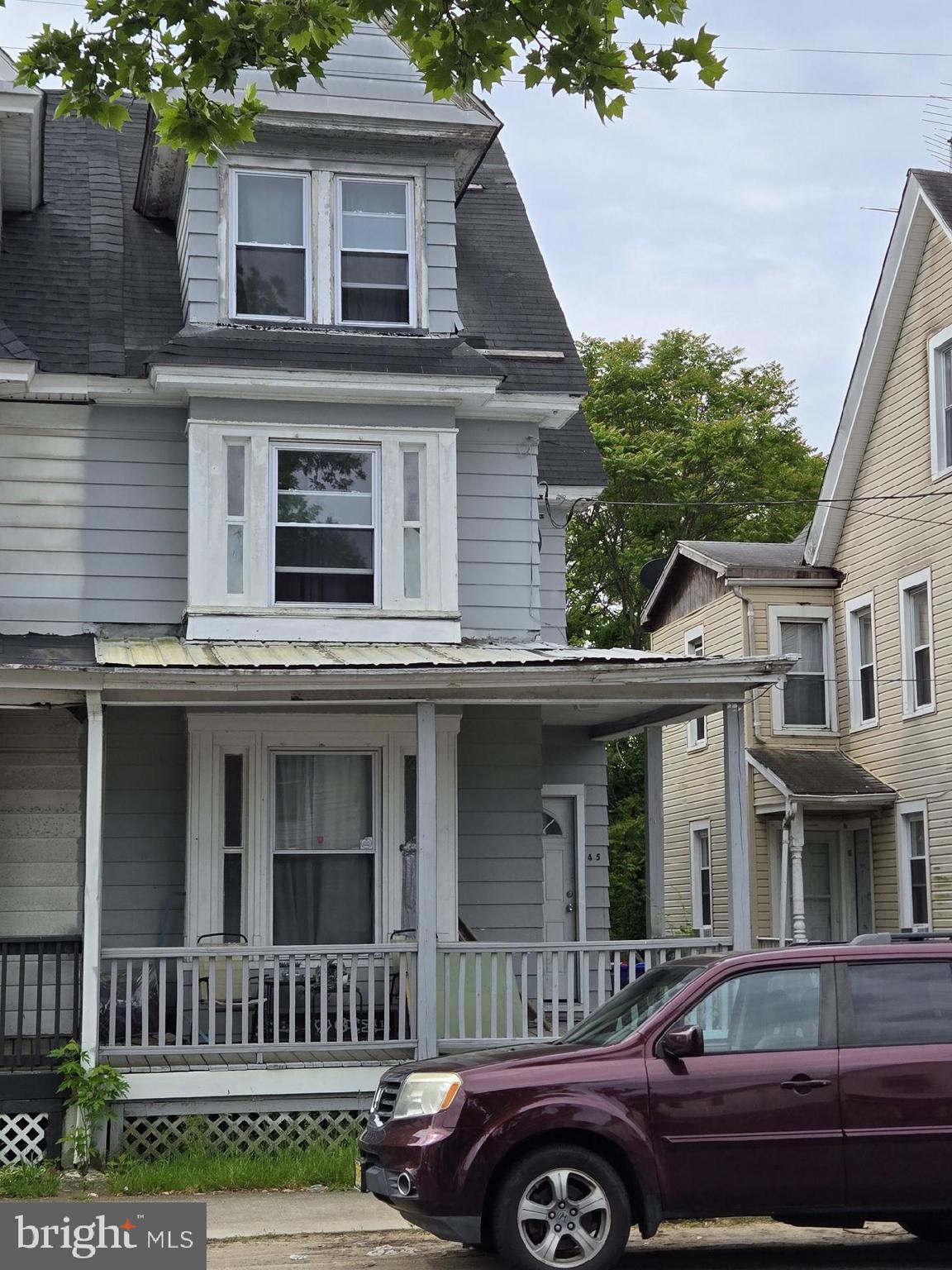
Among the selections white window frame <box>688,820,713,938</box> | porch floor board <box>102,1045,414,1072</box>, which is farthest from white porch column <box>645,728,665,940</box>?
white window frame <box>688,820,713,938</box>

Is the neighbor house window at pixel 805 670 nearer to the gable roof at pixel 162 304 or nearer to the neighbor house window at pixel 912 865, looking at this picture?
the neighbor house window at pixel 912 865

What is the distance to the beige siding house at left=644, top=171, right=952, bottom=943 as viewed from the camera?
20.4 m

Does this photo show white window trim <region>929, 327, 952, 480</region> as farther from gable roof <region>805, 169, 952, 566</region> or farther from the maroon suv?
the maroon suv

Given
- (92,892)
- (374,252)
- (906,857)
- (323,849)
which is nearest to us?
(92,892)

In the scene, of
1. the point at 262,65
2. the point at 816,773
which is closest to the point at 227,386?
the point at 262,65

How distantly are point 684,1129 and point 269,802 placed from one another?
22.6 ft

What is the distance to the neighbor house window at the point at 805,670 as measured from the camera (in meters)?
23.4

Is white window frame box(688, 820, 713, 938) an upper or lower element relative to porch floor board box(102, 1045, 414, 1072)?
upper

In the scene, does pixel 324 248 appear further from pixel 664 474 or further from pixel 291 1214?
pixel 664 474

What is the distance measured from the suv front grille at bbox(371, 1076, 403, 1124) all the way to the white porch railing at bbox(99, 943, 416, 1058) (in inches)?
122

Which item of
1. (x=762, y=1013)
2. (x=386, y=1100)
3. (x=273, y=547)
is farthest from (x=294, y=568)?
(x=762, y=1013)

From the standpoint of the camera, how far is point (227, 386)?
14.1 meters

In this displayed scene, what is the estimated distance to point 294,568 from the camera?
1431 centimetres

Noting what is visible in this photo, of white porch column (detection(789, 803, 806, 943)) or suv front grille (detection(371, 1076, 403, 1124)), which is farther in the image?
white porch column (detection(789, 803, 806, 943))
